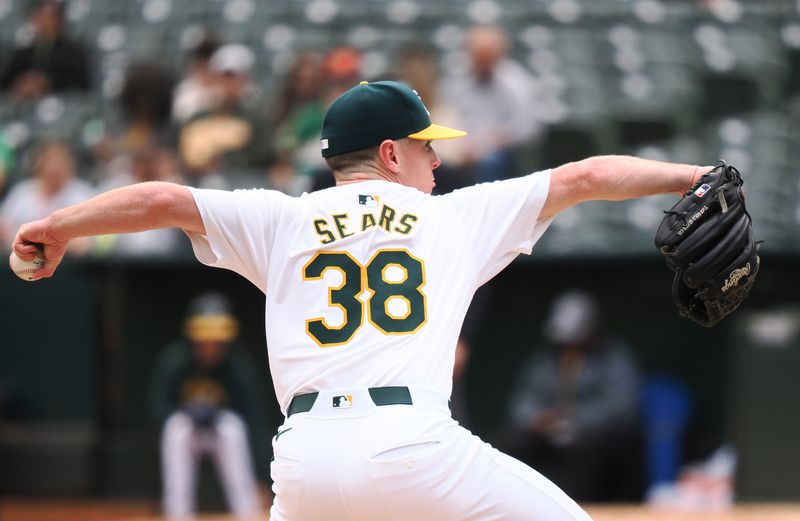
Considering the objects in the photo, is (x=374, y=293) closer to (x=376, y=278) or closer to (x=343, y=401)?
(x=376, y=278)

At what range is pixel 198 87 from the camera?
1019cm

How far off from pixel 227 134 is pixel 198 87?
2.72 feet

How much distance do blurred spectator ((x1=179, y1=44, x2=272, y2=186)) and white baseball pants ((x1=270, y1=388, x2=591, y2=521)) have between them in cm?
628

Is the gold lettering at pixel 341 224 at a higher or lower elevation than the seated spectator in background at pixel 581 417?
higher

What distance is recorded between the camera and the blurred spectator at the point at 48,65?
11398 mm

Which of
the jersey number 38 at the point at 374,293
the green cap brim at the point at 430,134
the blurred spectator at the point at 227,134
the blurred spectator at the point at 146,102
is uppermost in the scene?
the blurred spectator at the point at 146,102

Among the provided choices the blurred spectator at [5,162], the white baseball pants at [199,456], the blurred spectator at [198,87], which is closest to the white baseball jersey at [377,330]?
the white baseball pants at [199,456]

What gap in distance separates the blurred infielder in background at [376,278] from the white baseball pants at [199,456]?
16.6 ft

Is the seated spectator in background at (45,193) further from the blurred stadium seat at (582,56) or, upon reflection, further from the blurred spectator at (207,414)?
the blurred spectator at (207,414)

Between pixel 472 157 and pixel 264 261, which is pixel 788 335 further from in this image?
pixel 264 261

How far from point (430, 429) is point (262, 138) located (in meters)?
6.69

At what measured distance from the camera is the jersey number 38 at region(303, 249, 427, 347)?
3195 mm

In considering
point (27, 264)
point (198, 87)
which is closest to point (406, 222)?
point (27, 264)

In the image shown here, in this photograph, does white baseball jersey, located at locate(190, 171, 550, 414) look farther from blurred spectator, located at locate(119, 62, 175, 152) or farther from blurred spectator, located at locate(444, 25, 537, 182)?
blurred spectator, located at locate(119, 62, 175, 152)
